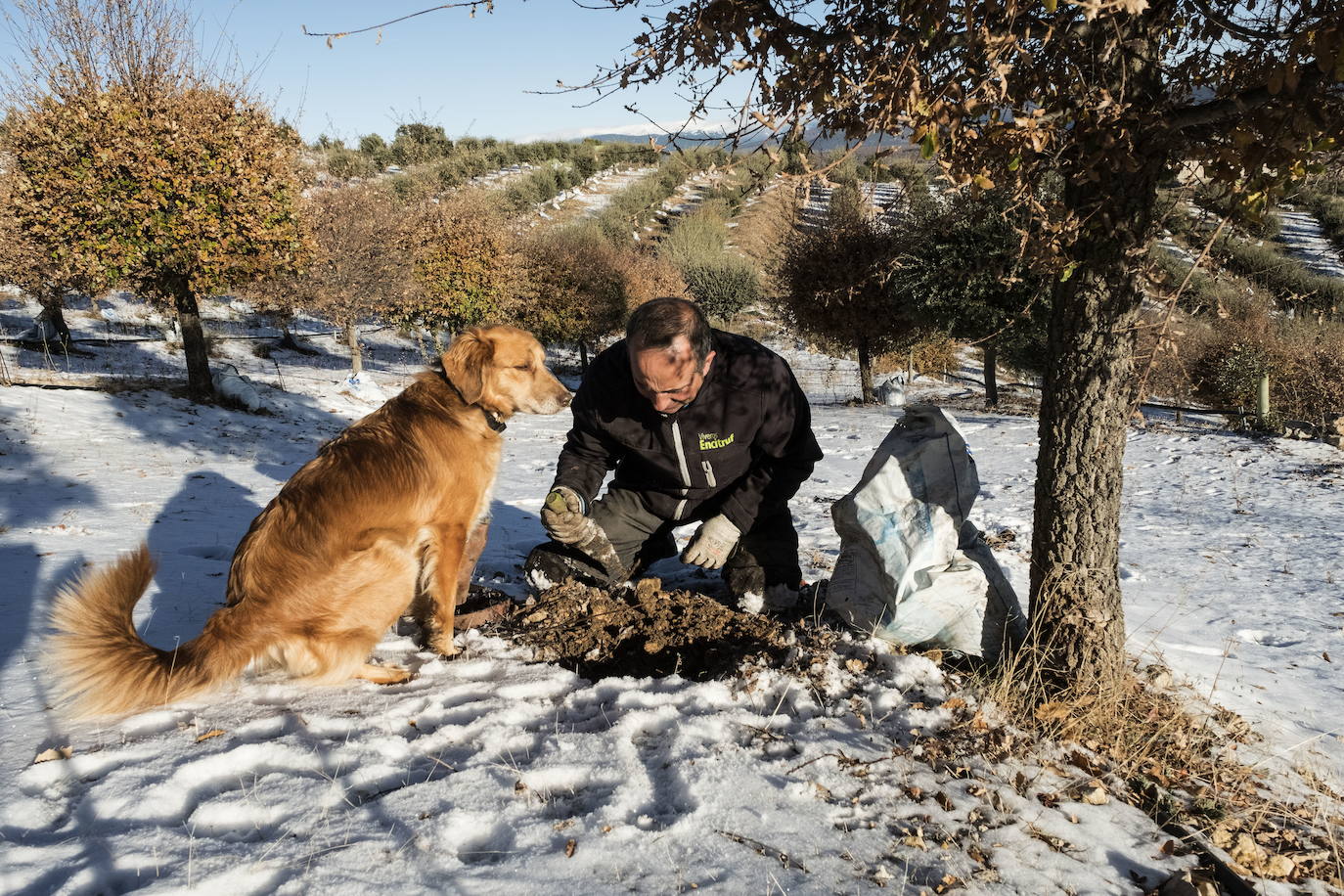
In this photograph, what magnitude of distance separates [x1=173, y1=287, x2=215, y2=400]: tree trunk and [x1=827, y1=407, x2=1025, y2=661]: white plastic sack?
11848 millimetres

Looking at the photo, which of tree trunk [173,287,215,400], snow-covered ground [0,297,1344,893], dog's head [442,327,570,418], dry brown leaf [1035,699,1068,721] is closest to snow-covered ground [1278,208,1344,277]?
snow-covered ground [0,297,1344,893]

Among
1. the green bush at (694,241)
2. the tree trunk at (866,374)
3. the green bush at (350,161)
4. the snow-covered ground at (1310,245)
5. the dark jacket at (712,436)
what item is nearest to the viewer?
the dark jacket at (712,436)

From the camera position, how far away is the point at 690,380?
10.9 ft

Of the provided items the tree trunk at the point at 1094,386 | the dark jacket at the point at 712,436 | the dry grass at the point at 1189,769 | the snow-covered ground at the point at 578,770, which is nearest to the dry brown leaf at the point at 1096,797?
the snow-covered ground at the point at 578,770

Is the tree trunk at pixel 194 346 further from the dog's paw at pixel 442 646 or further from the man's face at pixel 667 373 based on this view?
the man's face at pixel 667 373

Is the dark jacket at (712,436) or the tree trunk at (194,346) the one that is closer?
the dark jacket at (712,436)

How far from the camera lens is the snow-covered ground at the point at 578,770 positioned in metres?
1.74

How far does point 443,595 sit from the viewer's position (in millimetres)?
3186

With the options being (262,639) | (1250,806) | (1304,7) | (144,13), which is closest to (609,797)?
(262,639)

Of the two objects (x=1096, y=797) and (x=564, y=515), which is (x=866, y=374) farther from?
(x=1096, y=797)

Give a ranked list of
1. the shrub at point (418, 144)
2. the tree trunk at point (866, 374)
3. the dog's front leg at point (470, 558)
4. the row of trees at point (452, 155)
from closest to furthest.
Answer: the dog's front leg at point (470, 558) → the tree trunk at point (866, 374) → the row of trees at point (452, 155) → the shrub at point (418, 144)

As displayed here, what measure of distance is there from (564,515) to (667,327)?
1.22 m

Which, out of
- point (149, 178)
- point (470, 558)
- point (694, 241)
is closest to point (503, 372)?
point (470, 558)

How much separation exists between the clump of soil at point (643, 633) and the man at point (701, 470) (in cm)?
31
